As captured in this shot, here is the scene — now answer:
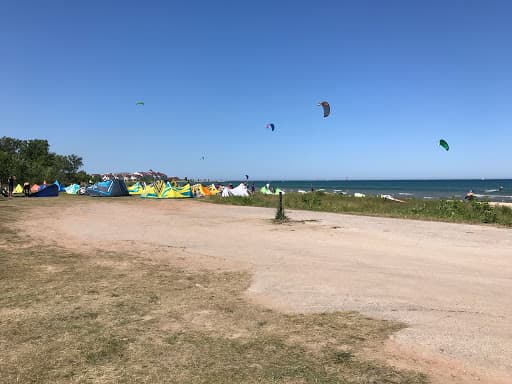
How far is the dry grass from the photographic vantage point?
374cm

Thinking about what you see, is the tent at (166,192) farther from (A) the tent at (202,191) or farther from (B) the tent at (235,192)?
(B) the tent at (235,192)

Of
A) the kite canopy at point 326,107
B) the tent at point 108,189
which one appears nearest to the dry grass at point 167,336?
the kite canopy at point 326,107

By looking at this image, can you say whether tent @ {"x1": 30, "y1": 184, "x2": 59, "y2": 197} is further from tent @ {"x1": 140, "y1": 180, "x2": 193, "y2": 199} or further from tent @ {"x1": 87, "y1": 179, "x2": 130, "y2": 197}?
tent @ {"x1": 140, "y1": 180, "x2": 193, "y2": 199}

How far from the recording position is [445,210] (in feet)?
68.5

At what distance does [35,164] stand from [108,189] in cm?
2724

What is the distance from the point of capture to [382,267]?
27.3 feet

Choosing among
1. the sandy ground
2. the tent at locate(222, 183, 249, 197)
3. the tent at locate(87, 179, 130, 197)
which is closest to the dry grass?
the sandy ground

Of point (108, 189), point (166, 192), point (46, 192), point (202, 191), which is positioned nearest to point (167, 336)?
point (166, 192)

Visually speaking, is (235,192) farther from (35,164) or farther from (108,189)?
(35,164)

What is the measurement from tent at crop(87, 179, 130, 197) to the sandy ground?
1995 centimetres

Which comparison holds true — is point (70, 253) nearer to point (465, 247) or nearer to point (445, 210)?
point (465, 247)

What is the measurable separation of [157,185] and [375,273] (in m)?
30.5

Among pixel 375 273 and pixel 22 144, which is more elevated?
pixel 22 144

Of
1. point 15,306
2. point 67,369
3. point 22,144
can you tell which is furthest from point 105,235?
point 22,144
